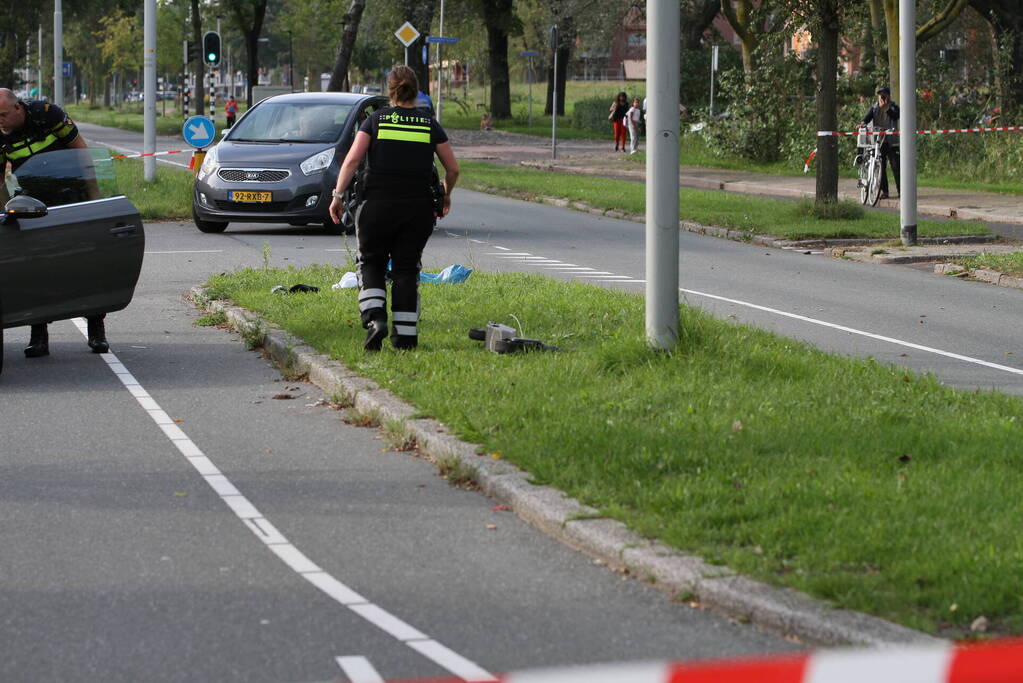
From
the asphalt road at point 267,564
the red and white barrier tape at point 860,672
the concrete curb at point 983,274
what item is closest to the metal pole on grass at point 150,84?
the concrete curb at point 983,274

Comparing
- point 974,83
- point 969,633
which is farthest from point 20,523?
point 974,83

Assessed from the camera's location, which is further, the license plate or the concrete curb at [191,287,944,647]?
the license plate

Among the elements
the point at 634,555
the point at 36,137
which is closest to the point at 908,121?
the point at 36,137

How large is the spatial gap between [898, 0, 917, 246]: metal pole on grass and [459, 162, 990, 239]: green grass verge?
0.92 metres

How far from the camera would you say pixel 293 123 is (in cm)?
2123

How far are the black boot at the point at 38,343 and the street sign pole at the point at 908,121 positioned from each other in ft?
35.8

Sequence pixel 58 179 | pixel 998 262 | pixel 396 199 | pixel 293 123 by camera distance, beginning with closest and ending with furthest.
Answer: pixel 396 199, pixel 58 179, pixel 998 262, pixel 293 123

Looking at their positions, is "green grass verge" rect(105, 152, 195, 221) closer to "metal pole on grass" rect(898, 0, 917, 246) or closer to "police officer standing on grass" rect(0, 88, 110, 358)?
"police officer standing on grass" rect(0, 88, 110, 358)

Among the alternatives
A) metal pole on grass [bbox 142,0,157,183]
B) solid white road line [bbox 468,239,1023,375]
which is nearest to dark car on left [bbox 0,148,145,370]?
solid white road line [bbox 468,239,1023,375]

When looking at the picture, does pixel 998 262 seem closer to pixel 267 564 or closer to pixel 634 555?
pixel 634 555

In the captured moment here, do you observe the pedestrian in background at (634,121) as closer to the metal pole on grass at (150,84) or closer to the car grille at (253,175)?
the metal pole on grass at (150,84)

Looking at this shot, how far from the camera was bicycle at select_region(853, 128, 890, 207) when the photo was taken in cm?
2578

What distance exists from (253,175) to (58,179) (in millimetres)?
9346

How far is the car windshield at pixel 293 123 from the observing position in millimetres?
20984
